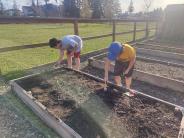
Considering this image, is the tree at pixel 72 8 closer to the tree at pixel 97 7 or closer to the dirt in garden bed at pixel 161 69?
the tree at pixel 97 7

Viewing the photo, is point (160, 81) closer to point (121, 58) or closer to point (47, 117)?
point (121, 58)

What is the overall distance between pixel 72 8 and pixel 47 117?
127ft

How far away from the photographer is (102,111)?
337 centimetres

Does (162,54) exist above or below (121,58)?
below

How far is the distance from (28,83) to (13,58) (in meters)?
3.12

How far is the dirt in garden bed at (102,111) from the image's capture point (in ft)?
9.40

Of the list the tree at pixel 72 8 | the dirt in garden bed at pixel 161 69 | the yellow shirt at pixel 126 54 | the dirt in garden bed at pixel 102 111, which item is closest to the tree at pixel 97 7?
the tree at pixel 72 8

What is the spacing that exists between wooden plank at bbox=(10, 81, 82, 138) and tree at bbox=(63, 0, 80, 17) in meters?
36.7

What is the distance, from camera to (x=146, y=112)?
327cm

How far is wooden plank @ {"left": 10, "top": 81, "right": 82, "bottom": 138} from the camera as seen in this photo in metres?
2.77

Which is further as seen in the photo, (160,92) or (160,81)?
(160,81)

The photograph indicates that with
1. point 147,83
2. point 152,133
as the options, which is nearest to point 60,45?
point 147,83

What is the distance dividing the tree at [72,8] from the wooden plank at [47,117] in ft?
121

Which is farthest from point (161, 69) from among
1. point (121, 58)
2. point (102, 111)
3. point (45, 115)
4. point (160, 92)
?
point (45, 115)
